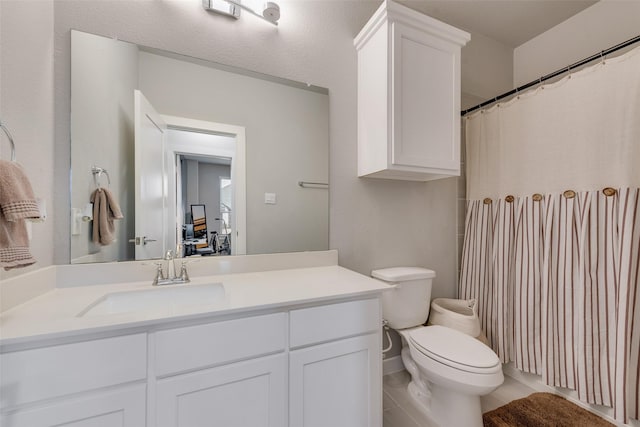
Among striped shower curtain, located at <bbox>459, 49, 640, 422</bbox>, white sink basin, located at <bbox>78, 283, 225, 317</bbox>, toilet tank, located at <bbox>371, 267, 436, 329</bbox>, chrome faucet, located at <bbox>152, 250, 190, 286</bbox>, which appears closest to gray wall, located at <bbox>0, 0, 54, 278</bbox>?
white sink basin, located at <bbox>78, 283, 225, 317</bbox>

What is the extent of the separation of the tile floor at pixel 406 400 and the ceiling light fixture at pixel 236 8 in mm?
2278

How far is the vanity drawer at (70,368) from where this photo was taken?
657 mm

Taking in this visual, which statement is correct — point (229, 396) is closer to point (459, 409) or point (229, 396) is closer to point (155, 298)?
point (155, 298)

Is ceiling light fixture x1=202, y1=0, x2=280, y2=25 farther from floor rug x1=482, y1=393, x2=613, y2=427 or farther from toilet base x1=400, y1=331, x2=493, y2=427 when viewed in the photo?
floor rug x1=482, y1=393, x2=613, y2=427

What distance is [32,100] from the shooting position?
982 millimetres

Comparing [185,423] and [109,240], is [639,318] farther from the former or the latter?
[109,240]

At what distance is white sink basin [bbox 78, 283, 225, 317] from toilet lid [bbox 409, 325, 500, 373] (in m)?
1.05

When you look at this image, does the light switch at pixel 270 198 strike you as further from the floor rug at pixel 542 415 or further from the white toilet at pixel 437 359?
the floor rug at pixel 542 415

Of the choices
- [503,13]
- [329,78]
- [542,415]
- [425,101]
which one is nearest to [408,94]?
[425,101]

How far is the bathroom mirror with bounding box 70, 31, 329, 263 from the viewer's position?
3.82ft

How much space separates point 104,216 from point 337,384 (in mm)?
1237

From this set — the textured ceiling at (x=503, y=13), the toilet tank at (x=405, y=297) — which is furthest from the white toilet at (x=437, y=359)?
the textured ceiling at (x=503, y=13)

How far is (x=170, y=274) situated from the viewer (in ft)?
4.05

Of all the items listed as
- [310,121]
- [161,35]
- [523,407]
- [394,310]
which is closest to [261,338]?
[394,310]
